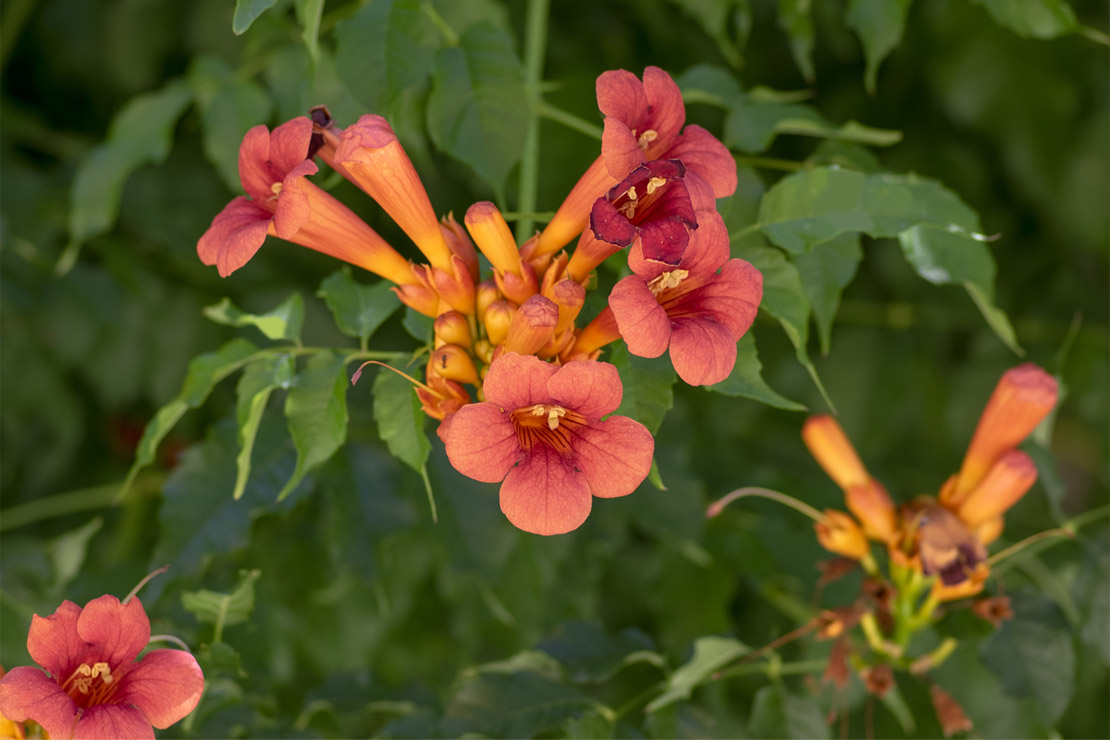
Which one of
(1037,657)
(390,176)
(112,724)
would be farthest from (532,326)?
(1037,657)

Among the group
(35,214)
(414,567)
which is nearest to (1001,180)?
(414,567)

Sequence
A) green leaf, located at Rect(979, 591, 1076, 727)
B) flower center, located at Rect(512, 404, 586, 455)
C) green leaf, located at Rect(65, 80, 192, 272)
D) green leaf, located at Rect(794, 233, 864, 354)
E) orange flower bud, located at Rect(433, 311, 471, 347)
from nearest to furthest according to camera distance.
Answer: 1. flower center, located at Rect(512, 404, 586, 455)
2. orange flower bud, located at Rect(433, 311, 471, 347)
3. green leaf, located at Rect(794, 233, 864, 354)
4. green leaf, located at Rect(979, 591, 1076, 727)
5. green leaf, located at Rect(65, 80, 192, 272)

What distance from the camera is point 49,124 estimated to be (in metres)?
3.29

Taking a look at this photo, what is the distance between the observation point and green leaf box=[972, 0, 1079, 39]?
1.71 metres

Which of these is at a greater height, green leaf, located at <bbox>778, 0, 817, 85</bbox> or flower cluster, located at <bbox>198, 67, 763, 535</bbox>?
green leaf, located at <bbox>778, 0, 817, 85</bbox>

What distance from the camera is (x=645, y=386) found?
131cm

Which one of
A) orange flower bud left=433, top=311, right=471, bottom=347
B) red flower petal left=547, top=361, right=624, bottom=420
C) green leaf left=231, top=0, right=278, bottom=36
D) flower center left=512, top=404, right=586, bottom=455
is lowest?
flower center left=512, top=404, right=586, bottom=455

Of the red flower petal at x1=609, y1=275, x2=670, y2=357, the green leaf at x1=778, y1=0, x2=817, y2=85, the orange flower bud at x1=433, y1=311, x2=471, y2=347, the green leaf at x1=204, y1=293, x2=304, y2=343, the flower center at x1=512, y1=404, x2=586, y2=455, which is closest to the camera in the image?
the red flower petal at x1=609, y1=275, x2=670, y2=357

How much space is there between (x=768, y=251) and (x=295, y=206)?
769 mm

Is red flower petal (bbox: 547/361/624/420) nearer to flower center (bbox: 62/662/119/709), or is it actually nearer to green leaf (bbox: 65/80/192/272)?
flower center (bbox: 62/662/119/709)

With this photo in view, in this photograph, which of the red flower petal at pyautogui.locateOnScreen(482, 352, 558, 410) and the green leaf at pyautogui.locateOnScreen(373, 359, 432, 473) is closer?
the red flower petal at pyautogui.locateOnScreen(482, 352, 558, 410)

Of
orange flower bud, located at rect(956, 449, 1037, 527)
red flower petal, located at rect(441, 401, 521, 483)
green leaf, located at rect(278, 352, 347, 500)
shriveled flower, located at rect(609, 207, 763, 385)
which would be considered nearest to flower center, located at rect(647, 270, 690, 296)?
shriveled flower, located at rect(609, 207, 763, 385)

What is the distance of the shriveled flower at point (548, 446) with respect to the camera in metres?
1.12

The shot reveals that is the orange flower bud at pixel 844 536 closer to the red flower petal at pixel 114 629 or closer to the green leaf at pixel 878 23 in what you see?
the green leaf at pixel 878 23
